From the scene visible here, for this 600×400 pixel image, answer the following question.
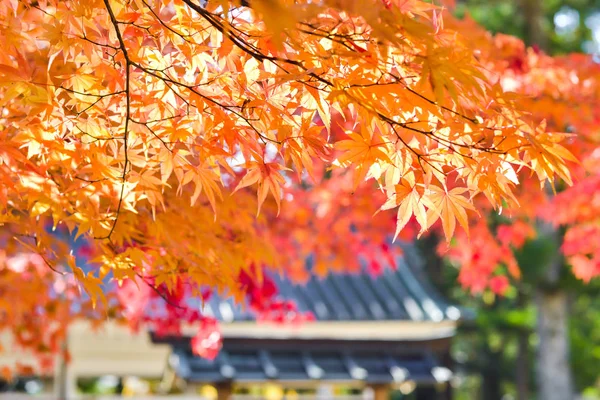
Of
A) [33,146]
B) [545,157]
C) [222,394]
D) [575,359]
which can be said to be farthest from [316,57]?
[575,359]

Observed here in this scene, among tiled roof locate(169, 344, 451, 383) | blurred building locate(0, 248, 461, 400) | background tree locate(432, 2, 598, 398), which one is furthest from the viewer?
blurred building locate(0, 248, 461, 400)

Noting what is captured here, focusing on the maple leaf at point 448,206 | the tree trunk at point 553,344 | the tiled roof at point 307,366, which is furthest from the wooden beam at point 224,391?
the tree trunk at point 553,344

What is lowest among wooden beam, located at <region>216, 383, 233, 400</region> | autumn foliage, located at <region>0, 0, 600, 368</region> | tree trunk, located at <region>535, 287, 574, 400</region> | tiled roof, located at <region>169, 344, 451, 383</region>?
autumn foliage, located at <region>0, 0, 600, 368</region>

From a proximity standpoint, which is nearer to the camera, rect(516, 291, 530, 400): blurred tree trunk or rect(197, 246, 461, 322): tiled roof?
rect(197, 246, 461, 322): tiled roof

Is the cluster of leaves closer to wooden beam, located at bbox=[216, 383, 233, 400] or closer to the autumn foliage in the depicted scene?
the autumn foliage

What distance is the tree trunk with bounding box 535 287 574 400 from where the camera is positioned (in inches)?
613

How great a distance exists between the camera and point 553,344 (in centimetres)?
1565

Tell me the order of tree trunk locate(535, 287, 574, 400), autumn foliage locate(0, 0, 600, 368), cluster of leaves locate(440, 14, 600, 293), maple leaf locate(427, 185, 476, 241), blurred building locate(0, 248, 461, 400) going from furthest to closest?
tree trunk locate(535, 287, 574, 400)
blurred building locate(0, 248, 461, 400)
cluster of leaves locate(440, 14, 600, 293)
maple leaf locate(427, 185, 476, 241)
autumn foliage locate(0, 0, 600, 368)

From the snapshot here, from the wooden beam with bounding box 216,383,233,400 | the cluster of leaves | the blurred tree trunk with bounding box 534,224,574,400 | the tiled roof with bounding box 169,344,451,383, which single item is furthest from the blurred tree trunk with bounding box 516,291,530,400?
the cluster of leaves

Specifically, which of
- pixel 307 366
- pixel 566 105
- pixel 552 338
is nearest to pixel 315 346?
pixel 307 366

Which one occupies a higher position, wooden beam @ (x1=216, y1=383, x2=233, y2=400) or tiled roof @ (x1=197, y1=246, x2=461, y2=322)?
tiled roof @ (x1=197, y1=246, x2=461, y2=322)

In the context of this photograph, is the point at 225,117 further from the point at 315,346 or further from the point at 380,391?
the point at 380,391

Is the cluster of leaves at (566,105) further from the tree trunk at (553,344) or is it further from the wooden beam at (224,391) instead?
the tree trunk at (553,344)

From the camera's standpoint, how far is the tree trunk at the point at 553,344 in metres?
15.6
